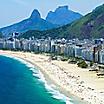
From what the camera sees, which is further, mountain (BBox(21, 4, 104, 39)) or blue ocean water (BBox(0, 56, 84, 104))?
mountain (BBox(21, 4, 104, 39))

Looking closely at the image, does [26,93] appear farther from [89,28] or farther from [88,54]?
[89,28]

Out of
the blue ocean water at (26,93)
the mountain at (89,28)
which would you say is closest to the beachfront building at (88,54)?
the blue ocean water at (26,93)

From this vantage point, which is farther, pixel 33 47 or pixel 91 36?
pixel 91 36

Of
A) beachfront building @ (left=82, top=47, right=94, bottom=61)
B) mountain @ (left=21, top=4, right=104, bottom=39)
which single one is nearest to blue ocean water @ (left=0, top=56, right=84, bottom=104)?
beachfront building @ (left=82, top=47, right=94, bottom=61)

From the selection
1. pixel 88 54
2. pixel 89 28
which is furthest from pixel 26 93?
pixel 89 28

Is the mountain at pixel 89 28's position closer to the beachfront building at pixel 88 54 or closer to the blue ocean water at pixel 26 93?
the beachfront building at pixel 88 54

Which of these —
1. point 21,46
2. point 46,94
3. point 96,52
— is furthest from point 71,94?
point 21,46

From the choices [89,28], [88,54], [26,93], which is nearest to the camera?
[26,93]

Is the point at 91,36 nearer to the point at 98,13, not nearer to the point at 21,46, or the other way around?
the point at 98,13

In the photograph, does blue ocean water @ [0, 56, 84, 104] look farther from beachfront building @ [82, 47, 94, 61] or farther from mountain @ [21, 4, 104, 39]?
mountain @ [21, 4, 104, 39]

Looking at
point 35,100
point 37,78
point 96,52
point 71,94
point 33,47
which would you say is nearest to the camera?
point 35,100

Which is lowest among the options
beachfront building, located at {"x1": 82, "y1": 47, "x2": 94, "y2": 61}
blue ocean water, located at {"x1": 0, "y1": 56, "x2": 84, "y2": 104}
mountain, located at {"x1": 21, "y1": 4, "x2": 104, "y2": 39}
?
blue ocean water, located at {"x1": 0, "y1": 56, "x2": 84, "y2": 104}
